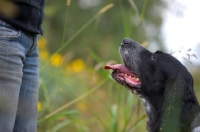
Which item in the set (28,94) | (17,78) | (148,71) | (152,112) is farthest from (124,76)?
(17,78)

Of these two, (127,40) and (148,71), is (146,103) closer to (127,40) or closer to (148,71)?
(148,71)

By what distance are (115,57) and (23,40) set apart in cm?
699

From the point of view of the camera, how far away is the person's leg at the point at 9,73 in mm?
2707

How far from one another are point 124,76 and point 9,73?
1116mm

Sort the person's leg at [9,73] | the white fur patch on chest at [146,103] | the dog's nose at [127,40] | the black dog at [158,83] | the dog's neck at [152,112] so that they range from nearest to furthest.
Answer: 1. the person's leg at [9,73]
2. the black dog at [158,83]
3. the dog's neck at [152,112]
4. the white fur patch on chest at [146,103]
5. the dog's nose at [127,40]

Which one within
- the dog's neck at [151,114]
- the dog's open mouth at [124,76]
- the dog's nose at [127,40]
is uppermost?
the dog's nose at [127,40]

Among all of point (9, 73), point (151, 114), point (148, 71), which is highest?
point (9, 73)

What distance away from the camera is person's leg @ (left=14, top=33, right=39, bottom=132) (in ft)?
10.0

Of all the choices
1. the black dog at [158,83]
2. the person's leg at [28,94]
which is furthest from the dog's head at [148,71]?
the person's leg at [28,94]

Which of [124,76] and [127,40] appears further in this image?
[127,40]

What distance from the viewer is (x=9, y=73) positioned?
8.98 feet

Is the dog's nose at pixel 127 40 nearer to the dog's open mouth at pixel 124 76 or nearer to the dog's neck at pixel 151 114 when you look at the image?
the dog's open mouth at pixel 124 76

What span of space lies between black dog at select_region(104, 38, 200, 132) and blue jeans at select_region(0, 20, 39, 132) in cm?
64

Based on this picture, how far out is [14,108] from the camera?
282 cm
